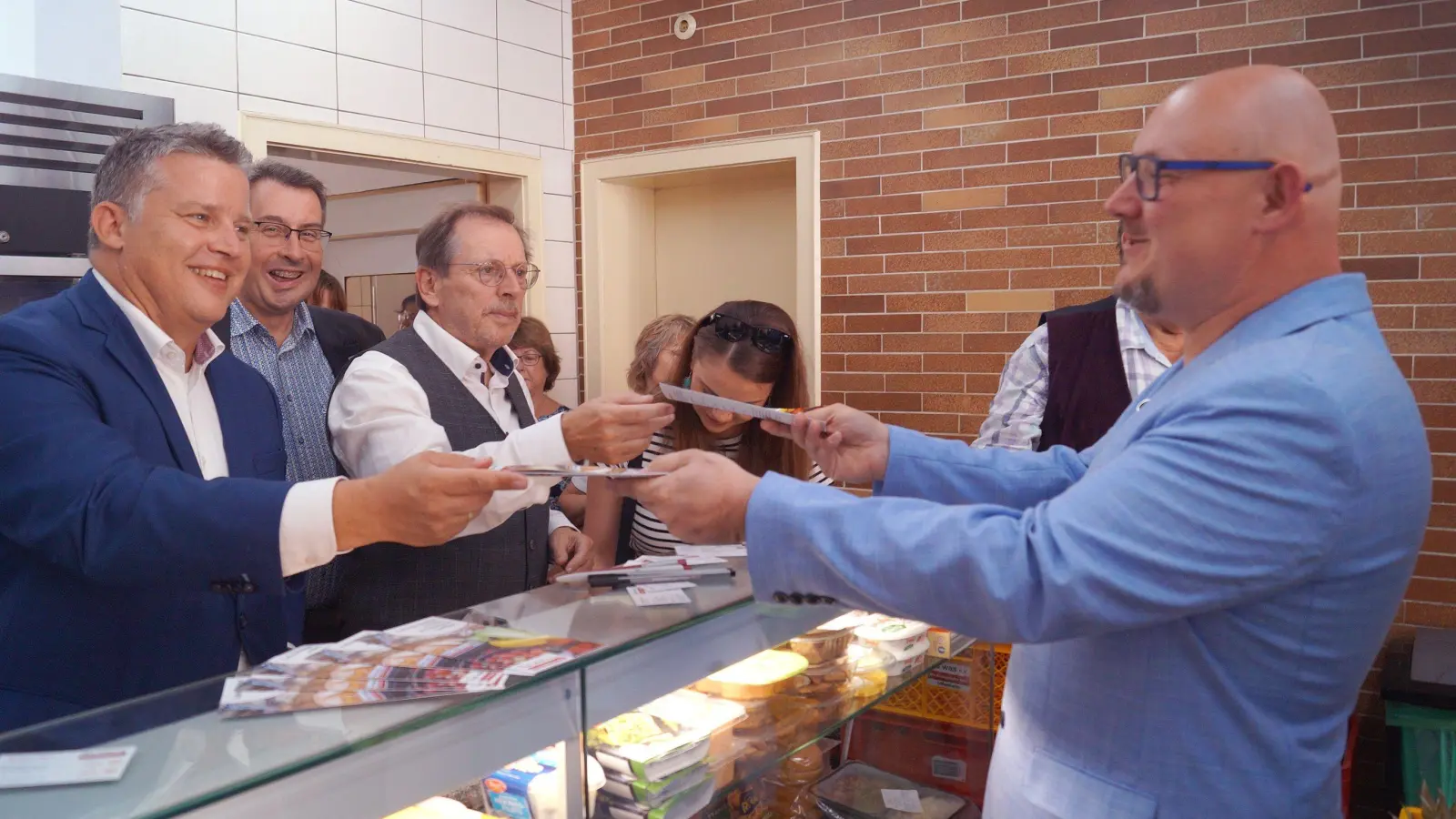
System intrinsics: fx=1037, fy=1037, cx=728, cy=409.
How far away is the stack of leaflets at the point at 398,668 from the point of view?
1239 mm

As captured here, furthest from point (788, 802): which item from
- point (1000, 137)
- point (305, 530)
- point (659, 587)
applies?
point (1000, 137)

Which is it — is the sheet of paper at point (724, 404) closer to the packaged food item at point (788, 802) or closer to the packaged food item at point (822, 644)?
the packaged food item at point (822, 644)

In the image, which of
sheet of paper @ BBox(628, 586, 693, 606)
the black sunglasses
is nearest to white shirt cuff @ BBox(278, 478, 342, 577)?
sheet of paper @ BBox(628, 586, 693, 606)

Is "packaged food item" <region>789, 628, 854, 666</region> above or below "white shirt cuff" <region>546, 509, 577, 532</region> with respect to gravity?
below

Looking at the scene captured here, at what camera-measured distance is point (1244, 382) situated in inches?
44.2

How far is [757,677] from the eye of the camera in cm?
190

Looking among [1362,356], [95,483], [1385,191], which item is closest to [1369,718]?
[1385,191]

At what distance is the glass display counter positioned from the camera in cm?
104

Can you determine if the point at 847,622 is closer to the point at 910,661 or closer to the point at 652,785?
the point at 910,661

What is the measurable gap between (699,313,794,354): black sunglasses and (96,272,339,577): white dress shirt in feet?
4.12

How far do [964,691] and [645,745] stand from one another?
1.02 m

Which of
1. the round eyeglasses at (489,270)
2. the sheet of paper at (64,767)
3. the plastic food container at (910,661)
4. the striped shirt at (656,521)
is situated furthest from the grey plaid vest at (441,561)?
the sheet of paper at (64,767)

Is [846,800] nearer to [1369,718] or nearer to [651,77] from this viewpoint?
[1369,718]

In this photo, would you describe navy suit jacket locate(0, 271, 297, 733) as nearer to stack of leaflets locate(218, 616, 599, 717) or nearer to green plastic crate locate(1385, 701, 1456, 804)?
stack of leaflets locate(218, 616, 599, 717)
